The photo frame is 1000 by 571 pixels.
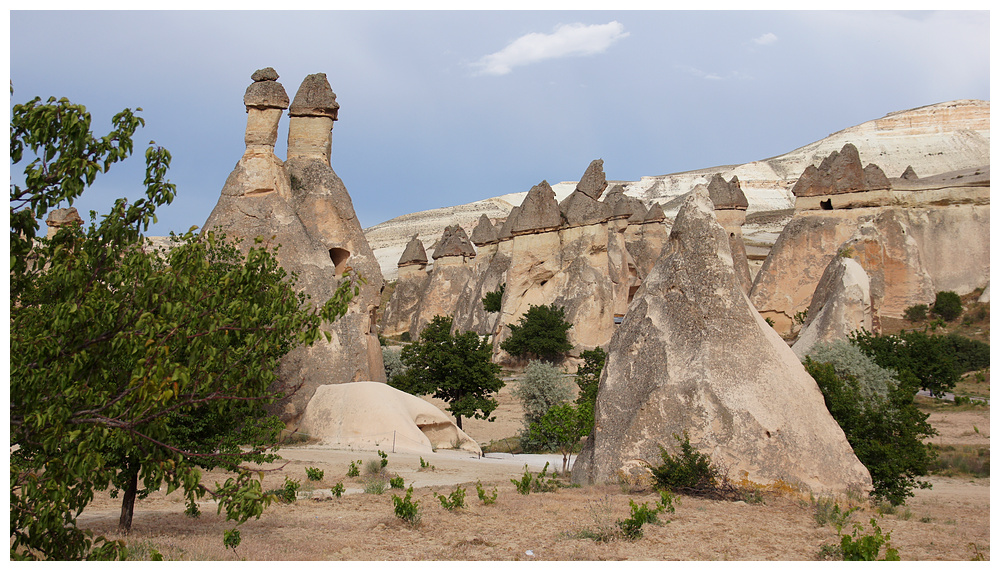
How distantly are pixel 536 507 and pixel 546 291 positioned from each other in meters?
23.4

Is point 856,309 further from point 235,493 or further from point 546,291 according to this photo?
point 235,493

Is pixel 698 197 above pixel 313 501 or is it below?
above

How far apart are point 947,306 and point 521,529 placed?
22970 mm

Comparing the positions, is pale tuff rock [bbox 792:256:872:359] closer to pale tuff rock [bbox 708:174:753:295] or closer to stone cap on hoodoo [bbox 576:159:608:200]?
stone cap on hoodoo [bbox 576:159:608:200]

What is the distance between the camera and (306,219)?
679 inches

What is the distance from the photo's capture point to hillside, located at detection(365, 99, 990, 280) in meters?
95.1

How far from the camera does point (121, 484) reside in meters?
5.95

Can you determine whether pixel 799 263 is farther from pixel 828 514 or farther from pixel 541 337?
pixel 828 514

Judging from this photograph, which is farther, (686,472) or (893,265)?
(893,265)

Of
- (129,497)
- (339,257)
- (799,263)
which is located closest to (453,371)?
(339,257)

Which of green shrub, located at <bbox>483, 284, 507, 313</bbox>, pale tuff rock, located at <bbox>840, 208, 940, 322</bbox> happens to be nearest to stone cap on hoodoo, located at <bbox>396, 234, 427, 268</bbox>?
green shrub, located at <bbox>483, 284, 507, 313</bbox>

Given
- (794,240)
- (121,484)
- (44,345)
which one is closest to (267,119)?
(121,484)

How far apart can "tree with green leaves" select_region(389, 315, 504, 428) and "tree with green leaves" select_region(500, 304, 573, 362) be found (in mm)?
7204

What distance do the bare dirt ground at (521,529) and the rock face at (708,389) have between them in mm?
334
